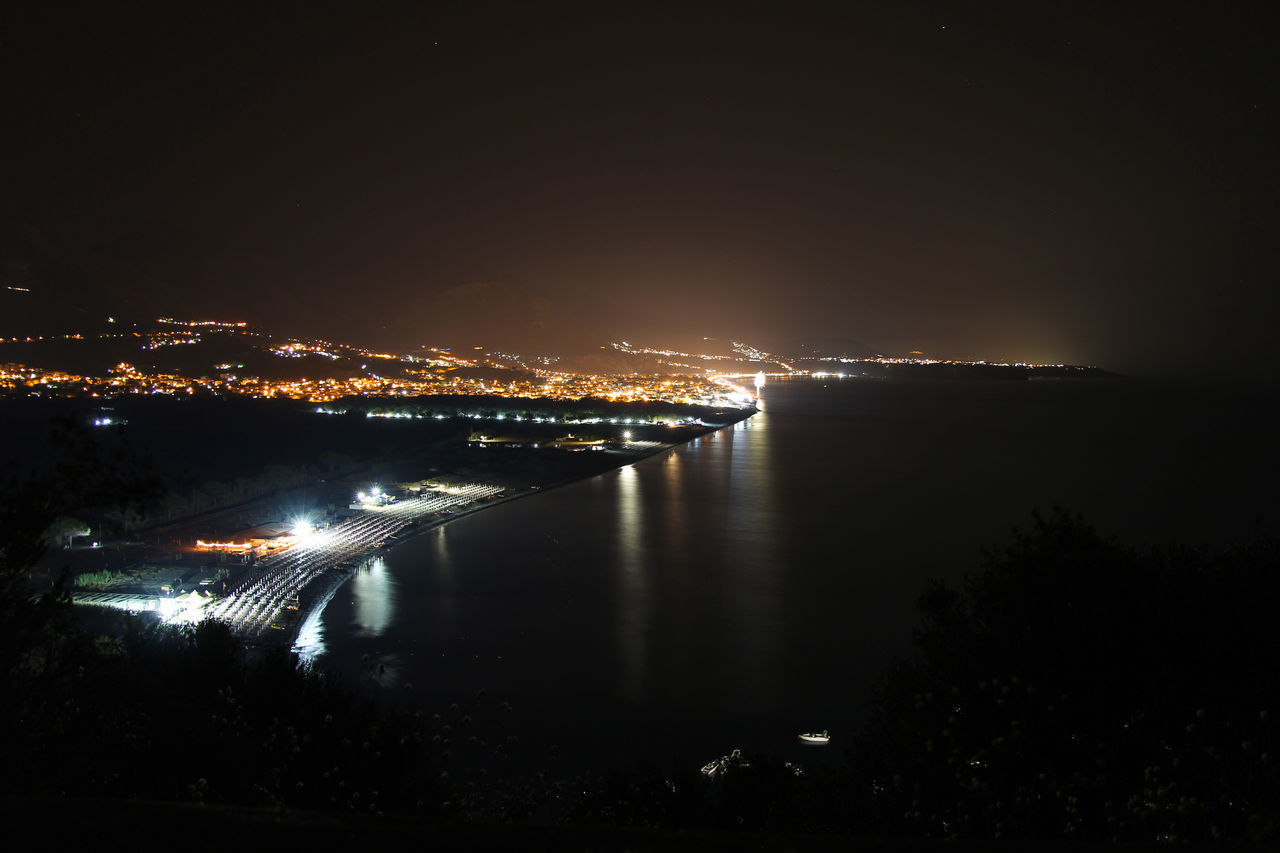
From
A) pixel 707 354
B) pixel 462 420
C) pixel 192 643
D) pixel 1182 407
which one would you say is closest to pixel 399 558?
pixel 192 643

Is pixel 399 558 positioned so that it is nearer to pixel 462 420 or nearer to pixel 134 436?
pixel 134 436

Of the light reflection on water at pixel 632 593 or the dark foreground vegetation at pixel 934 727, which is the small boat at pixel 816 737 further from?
the dark foreground vegetation at pixel 934 727

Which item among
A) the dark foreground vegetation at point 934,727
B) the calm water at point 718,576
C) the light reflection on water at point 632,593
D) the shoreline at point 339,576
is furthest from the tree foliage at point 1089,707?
the shoreline at point 339,576

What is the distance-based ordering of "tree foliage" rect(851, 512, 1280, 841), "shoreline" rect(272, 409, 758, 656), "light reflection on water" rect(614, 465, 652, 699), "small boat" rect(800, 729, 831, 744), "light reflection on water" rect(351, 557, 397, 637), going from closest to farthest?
"tree foliage" rect(851, 512, 1280, 841) → "small boat" rect(800, 729, 831, 744) → "light reflection on water" rect(614, 465, 652, 699) → "shoreline" rect(272, 409, 758, 656) → "light reflection on water" rect(351, 557, 397, 637)

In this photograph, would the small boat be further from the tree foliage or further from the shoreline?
the shoreline

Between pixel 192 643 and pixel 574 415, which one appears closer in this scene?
pixel 192 643

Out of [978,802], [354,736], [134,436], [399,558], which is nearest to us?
[978,802]

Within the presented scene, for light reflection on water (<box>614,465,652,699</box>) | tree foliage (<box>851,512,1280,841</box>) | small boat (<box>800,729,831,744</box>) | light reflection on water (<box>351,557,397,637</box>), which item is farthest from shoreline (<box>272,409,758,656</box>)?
tree foliage (<box>851,512,1280,841</box>)
